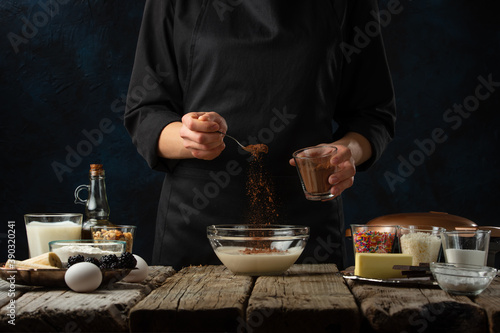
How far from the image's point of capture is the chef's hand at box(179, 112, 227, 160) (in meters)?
1.62

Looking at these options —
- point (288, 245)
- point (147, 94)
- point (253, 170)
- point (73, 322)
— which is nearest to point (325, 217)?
point (253, 170)

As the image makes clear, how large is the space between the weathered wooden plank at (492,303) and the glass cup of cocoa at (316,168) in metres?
0.52

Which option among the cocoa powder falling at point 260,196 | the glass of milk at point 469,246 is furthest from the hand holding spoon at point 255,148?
the glass of milk at point 469,246

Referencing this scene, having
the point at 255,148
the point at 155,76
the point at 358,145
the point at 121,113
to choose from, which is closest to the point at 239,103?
the point at 255,148

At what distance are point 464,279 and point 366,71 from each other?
1.08 m

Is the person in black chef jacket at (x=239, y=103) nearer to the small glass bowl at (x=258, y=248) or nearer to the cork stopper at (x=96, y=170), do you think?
the cork stopper at (x=96, y=170)

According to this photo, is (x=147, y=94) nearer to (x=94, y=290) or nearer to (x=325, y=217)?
(x=325, y=217)

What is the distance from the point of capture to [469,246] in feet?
4.57

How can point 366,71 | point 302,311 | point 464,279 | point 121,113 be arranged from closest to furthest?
point 302,311
point 464,279
point 366,71
point 121,113

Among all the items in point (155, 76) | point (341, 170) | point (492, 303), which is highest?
point (155, 76)

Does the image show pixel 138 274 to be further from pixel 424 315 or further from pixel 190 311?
pixel 424 315

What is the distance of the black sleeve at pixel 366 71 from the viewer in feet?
6.77

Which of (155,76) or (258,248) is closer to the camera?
(258,248)

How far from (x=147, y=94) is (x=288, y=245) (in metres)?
0.80
